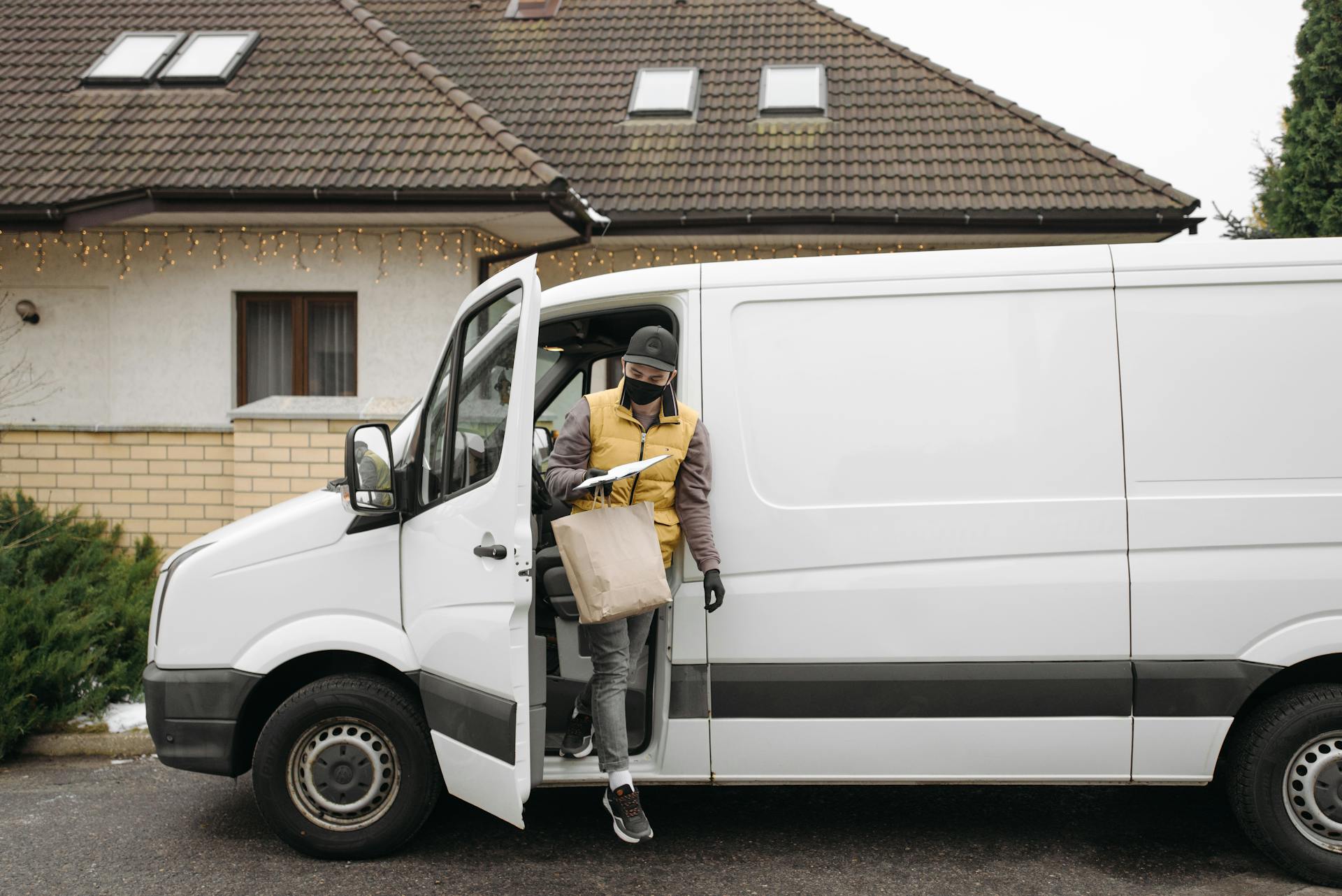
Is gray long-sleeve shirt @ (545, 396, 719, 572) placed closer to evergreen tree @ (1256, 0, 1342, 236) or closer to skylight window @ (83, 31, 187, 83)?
evergreen tree @ (1256, 0, 1342, 236)

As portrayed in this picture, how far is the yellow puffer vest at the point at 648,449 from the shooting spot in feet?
12.9

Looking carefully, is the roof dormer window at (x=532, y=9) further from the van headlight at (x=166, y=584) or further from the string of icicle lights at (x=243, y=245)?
the van headlight at (x=166, y=584)

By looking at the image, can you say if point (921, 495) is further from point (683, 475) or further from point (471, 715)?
point (471, 715)

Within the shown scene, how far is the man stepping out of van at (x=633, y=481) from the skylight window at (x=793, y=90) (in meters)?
8.44

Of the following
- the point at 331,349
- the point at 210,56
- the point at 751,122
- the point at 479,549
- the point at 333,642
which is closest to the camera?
the point at 479,549

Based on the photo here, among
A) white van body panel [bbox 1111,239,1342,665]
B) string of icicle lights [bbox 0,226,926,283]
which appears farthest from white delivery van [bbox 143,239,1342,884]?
string of icicle lights [bbox 0,226,926,283]

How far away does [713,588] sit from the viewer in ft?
12.6

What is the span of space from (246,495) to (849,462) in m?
5.94

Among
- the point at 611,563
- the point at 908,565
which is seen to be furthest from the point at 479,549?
the point at 908,565

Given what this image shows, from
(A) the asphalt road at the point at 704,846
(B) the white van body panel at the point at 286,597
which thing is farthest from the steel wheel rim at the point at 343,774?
(B) the white van body panel at the point at 286,597

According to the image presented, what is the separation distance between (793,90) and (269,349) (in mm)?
6204

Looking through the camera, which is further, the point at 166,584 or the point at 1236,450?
the point at 166,584

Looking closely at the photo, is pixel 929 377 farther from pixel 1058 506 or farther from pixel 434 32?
pixel 434 32

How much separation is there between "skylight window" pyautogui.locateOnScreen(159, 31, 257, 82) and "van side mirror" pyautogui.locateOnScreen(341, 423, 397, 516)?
8.28 m
